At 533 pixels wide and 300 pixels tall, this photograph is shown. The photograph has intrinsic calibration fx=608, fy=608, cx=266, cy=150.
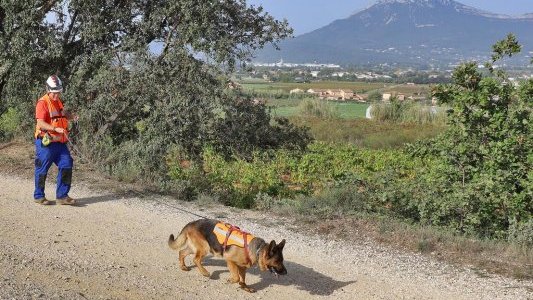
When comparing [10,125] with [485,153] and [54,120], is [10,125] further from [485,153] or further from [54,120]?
[485,153]

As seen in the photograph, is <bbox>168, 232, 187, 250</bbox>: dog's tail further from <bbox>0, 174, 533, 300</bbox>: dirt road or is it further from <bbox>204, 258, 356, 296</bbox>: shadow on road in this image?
<bbox>204, 258, 356, 296</bbox>: shadow on road

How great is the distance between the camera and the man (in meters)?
8.65

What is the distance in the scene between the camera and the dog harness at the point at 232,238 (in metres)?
6.29

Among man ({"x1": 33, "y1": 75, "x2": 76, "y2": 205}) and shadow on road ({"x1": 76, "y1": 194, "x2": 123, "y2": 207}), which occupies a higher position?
man ({"x1": 33, "y1": 75, "x2": 76, "y2": 205})

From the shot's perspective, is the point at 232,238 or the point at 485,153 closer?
the point at 232,238

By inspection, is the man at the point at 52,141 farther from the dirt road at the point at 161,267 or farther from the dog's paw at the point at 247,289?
the dog's paw at the point at 247,289

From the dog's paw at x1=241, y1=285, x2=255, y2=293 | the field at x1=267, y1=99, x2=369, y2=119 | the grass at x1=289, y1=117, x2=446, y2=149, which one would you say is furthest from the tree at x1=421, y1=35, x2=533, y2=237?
the field at x1=267, y1=99, x2=369, y2=119

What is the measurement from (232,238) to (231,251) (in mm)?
135

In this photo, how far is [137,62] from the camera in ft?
43.3

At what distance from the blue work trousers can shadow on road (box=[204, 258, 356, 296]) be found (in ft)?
9.96

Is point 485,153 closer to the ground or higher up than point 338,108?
higher up

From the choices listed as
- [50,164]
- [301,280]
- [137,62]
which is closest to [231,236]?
[301,280]

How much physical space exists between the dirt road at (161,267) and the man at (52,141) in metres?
0.26

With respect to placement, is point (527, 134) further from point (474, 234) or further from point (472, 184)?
point (474, 234)
